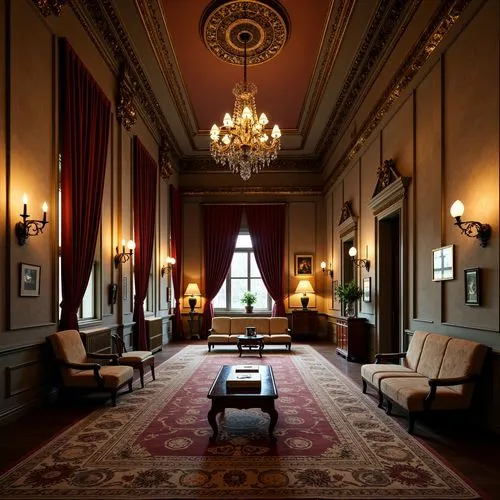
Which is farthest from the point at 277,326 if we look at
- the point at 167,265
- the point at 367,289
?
the point at 167,265

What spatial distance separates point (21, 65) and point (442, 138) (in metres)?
4.67

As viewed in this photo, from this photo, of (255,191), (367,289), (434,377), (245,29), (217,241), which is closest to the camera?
(434,377)

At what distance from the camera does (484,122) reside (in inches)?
169

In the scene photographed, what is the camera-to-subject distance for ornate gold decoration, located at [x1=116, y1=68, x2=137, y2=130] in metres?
7.63

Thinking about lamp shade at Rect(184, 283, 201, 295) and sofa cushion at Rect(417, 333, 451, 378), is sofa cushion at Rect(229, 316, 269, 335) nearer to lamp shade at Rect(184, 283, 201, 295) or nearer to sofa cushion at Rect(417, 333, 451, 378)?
lamp shade at Rect(184, 283, 201, 295)

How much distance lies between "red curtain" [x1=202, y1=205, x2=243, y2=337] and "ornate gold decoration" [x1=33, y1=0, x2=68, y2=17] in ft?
27.1

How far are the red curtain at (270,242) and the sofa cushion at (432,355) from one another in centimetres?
799

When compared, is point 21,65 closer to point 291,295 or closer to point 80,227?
point 80,227

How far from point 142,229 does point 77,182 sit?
10.6ft

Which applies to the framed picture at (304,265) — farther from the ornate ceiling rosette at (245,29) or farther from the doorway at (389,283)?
the ornate ceiling rosette at (245,29)

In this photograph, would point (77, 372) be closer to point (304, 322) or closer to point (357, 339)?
point (357, 339)

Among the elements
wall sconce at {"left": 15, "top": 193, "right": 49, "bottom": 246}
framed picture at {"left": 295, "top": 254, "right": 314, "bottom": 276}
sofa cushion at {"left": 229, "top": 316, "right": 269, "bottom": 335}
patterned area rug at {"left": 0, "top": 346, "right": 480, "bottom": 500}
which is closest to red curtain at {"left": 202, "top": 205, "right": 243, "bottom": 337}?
framed picture at {"left": 295, "top": 254, "right": 314, "bottom": 276}

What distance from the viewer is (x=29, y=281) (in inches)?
186

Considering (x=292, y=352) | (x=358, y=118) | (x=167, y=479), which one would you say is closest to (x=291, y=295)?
(x=292, y=352)
